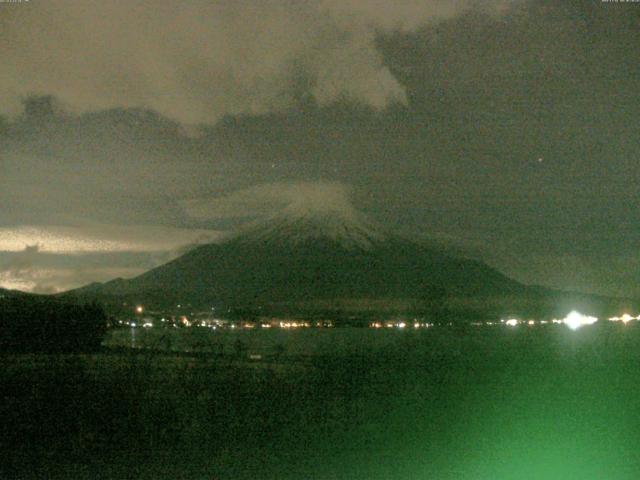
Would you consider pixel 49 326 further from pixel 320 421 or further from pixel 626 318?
pixel 626 318

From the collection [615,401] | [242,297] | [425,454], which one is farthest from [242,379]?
[242,297]

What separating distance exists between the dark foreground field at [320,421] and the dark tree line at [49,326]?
45.9ft

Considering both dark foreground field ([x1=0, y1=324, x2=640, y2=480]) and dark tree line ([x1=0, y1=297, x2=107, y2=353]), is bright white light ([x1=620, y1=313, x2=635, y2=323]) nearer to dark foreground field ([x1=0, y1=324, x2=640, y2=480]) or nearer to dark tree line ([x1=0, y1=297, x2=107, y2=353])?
dark tree line ([x1=0, y1=297, x2=107, y2=353])

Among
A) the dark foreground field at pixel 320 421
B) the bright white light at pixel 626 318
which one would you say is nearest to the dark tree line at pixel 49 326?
the dark foreground field at pixel 320 421

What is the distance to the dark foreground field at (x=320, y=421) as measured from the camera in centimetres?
1148

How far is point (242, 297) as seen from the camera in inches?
3652

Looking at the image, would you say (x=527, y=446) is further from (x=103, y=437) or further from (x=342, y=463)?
(x=103, y=437)

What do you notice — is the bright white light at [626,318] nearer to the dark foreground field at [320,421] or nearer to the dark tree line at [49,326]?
the dark tree line at [49,326]

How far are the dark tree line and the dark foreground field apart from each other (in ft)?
45.9

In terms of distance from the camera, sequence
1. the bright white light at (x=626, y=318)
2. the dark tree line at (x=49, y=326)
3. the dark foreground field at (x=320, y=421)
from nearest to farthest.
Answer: the dark foreground field at (x=320, y=421) → the dark tree line at (x=49, y=326) → the bright white light at (x=626, y=318)

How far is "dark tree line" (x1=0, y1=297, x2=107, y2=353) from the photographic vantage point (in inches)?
1347

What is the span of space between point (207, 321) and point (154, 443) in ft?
176

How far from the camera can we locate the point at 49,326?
36125 millimetres

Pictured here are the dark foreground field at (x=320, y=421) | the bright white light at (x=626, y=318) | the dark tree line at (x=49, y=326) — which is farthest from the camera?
the bright white light at (x=626, y=318)
